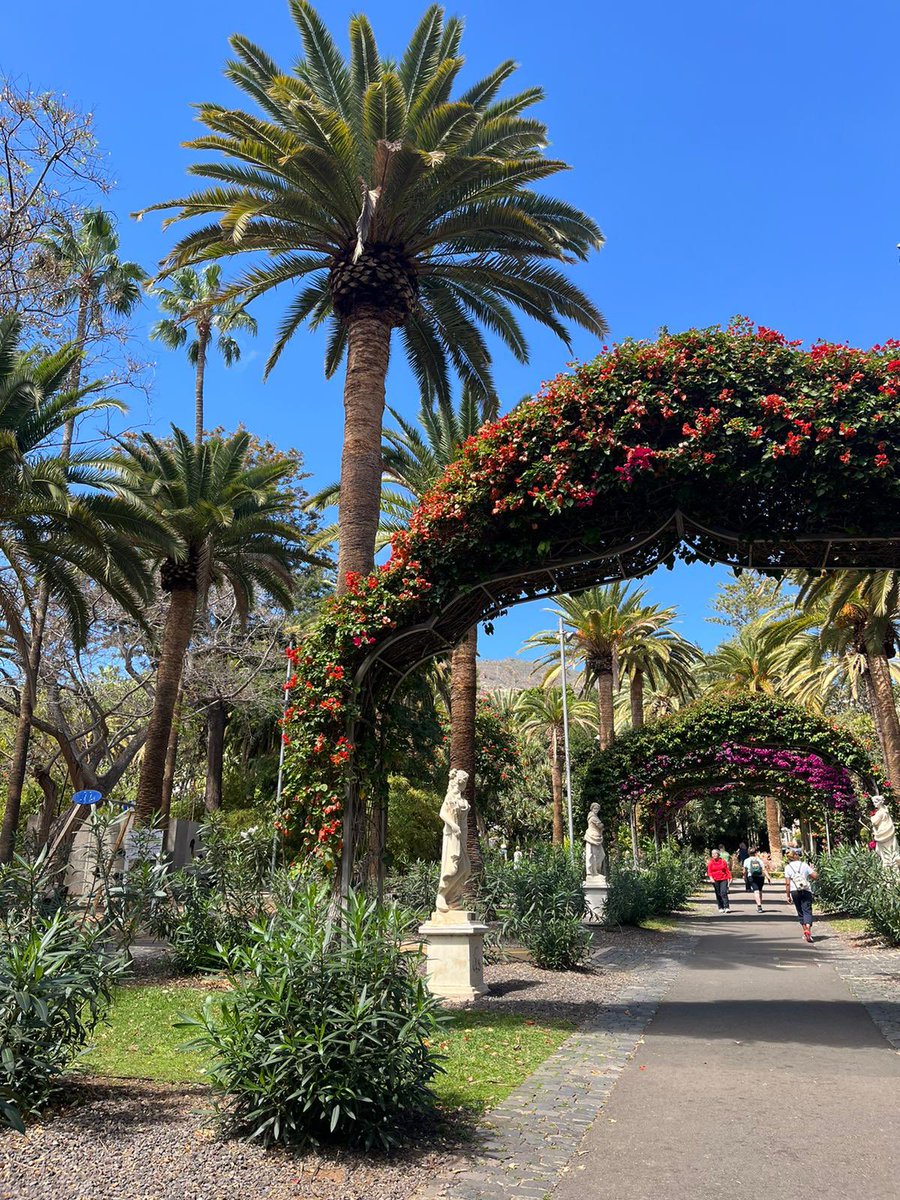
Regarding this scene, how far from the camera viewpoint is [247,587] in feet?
65.6

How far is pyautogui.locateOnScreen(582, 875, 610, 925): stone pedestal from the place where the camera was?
18922 millimetres

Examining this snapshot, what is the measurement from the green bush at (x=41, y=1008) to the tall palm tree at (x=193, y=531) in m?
10.5

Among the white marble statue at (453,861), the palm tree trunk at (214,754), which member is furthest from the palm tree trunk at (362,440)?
the palm tree trunk at (214,754)

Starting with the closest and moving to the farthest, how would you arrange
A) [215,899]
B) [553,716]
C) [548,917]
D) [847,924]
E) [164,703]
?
1. [215,899]
2. [548,917]
3. [164,703]
4. [847,924]
5. [553,716]

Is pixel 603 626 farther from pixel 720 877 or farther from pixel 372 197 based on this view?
pixel 372 197

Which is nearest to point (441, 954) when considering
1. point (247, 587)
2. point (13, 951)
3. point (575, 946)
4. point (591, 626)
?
point (575, 946)

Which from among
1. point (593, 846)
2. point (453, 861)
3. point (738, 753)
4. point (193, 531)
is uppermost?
point (193, 531)

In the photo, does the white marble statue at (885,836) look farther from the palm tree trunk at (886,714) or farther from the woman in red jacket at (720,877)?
the woman in red jacket at (720,877)

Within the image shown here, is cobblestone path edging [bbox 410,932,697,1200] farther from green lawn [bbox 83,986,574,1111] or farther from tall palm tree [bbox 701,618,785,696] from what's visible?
tall palm tree [bbox 701,618,785,696]

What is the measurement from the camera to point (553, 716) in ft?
136

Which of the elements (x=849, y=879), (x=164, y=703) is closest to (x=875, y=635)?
(x=849, y=879)

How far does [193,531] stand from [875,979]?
14.1 meters

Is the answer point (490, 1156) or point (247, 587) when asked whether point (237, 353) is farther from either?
point (490, 1156)

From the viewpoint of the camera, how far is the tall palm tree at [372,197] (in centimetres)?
1137
